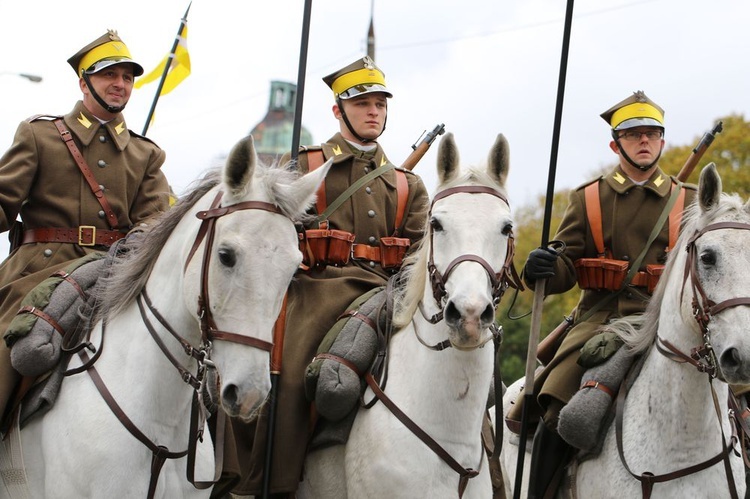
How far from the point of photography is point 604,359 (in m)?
8.89

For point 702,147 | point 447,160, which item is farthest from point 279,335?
point 702,147

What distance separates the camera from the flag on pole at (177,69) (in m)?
14.4

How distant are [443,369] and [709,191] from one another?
243cm

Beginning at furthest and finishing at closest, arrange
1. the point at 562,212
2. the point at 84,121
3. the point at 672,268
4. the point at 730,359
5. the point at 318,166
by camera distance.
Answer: the point at 562,212, the point at 318,166, the point at 84,121, the point at 672,268, the point at 730,359

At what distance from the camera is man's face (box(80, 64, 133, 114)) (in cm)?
893

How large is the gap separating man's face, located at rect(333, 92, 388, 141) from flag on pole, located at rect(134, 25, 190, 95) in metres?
5.33

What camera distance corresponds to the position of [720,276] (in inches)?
299

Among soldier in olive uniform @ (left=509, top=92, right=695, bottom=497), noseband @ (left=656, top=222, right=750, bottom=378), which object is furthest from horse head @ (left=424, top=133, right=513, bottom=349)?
soldier in olive uniform @ (left=509, top=92, right=695, bottom=497)

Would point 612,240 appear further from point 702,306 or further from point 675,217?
point 702,306

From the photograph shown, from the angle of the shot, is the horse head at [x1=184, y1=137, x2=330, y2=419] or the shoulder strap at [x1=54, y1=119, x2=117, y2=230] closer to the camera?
the horse head at [x1=184, y1=137, x2=330, y2=419]

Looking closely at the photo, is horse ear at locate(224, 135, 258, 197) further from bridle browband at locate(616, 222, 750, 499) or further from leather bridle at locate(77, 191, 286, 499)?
bridle browband at locate(616, 222, 750, 499)

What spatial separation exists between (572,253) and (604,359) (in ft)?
4.66

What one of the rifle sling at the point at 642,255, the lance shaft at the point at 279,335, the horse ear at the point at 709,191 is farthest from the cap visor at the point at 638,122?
the lance shaft at the point at 279,335

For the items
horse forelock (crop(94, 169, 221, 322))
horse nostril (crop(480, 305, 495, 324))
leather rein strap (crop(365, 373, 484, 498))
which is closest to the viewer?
horse nostril (crop(480, 305, 495, 324))
